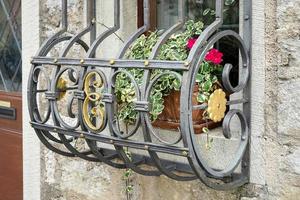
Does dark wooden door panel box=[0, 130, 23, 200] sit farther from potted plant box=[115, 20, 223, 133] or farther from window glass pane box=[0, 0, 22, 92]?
potted plant box=[115, 20, 223, 133]

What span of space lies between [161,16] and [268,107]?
842 mm

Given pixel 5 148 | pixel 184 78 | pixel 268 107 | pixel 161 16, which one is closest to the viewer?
pixel 184 78

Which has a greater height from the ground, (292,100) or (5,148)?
(292,100)

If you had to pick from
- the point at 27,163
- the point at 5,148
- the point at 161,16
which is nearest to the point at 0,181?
the point at 5,148

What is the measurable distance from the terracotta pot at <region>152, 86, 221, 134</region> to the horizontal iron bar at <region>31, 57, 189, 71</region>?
268 millimetres

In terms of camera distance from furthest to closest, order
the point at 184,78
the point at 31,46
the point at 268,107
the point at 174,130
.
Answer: the point at 31,46 → the point at 174,130 → the point at 268,107 → the point at 184,78

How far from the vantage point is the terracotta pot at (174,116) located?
7.02 ft

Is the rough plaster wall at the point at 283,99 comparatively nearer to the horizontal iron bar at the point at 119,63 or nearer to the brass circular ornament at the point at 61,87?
the horizontal iron bar at the point at 119,63

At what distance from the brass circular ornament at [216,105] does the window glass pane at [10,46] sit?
179 centimetres

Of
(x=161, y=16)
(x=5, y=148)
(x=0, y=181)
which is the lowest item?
(x=0, y=181)

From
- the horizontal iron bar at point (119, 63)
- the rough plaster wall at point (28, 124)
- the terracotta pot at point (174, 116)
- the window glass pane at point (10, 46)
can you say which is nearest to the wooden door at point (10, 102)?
the window glass pane at point (10, 46)

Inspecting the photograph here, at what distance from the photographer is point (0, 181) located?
3.54 metres

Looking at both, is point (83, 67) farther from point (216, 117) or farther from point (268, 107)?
point (268, 107)

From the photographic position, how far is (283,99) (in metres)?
2.03
